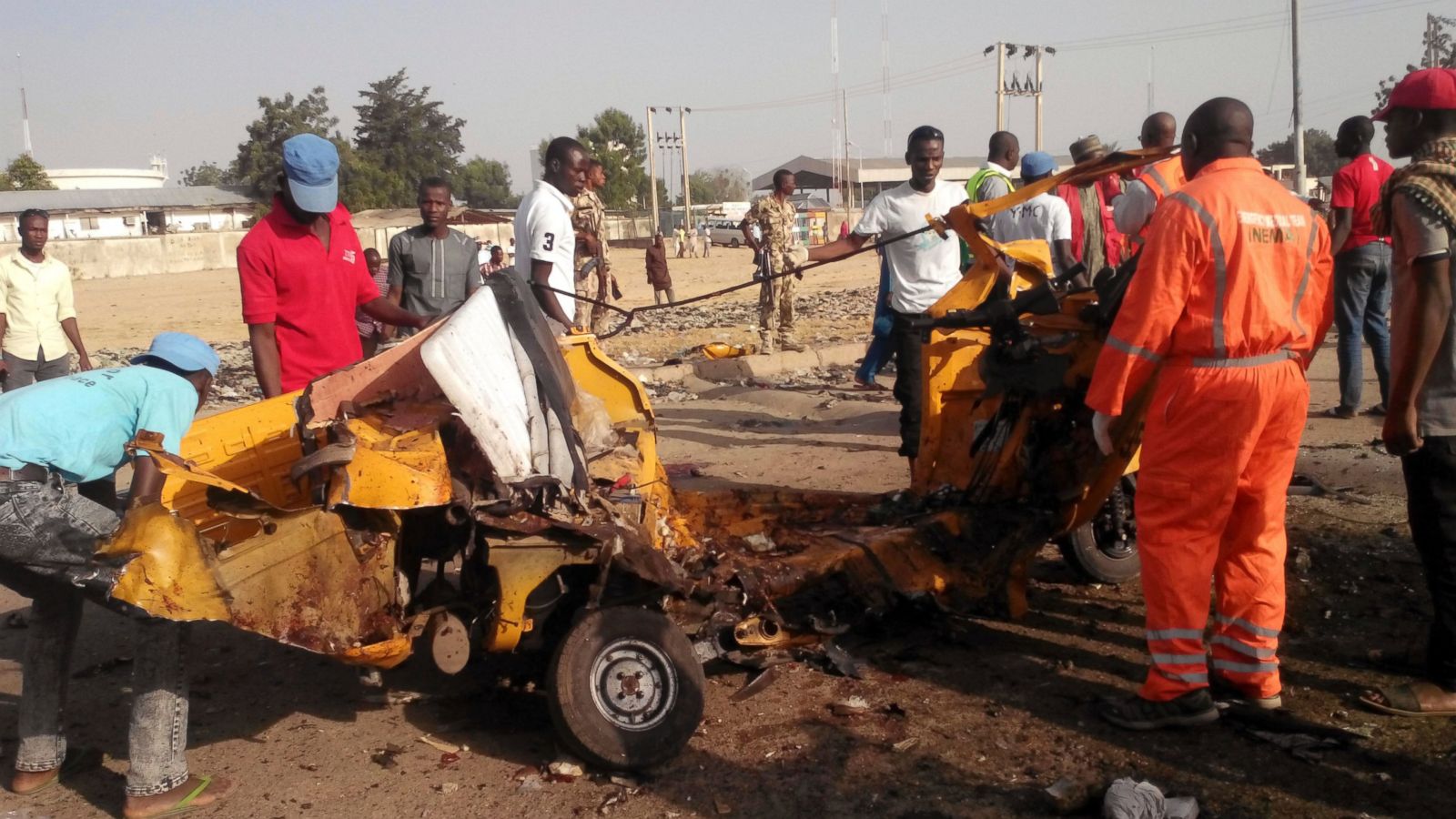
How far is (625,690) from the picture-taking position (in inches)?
146

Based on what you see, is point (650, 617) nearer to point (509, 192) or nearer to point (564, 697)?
point (564, 697)

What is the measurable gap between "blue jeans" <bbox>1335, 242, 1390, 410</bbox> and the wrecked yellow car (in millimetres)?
3991

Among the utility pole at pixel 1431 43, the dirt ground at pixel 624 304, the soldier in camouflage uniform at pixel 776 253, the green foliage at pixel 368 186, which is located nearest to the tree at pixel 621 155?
the green foliage at pixel 368 186

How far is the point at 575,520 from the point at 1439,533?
116 inches

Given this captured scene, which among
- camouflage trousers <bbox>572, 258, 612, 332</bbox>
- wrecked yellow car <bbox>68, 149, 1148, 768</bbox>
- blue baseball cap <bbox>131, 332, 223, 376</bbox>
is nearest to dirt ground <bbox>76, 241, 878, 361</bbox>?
camouflage trousers <bbox>572, 258, 612, 332</bbox>

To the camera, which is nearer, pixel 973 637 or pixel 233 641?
pixel 973 637

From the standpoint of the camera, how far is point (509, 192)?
81.9m

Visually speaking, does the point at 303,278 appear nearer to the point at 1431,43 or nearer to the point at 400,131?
the point at 1431,43

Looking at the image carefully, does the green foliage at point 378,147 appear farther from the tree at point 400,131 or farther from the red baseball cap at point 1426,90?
the red baseball cap at point 1426,90

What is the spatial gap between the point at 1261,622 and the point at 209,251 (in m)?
44.1

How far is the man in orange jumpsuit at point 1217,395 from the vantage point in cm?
359

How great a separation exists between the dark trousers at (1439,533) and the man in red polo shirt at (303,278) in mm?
4034

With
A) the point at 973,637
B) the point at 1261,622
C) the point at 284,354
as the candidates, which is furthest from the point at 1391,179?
the point at 284,354

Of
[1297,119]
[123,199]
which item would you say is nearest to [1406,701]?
[1297,119]
